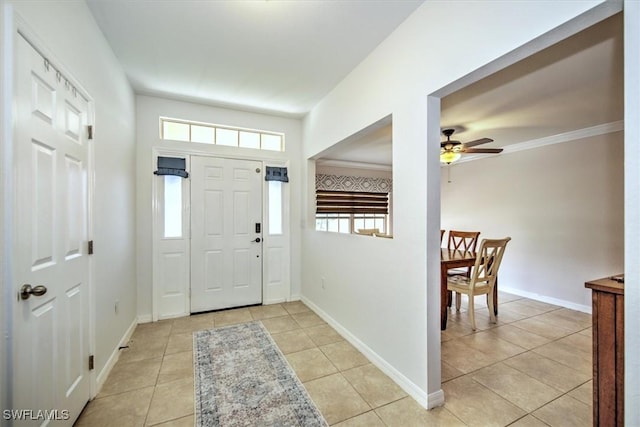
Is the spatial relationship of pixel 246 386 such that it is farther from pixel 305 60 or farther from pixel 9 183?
pixel 305 60

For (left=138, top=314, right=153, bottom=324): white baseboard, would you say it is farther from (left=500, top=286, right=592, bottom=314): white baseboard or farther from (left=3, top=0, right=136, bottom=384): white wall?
(left=500, top=286, right=592, bottom=314): white baseboard

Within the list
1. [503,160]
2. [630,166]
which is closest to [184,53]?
[630,166]

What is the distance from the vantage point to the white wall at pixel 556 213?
3.48 metres

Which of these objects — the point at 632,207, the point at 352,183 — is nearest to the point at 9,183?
the point at 632,207

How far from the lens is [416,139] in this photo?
74.3 inches

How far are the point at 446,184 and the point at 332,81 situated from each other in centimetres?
382

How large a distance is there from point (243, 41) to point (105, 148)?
1426 mm

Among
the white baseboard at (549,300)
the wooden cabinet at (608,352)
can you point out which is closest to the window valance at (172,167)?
the wooden cabinet at (608,352)

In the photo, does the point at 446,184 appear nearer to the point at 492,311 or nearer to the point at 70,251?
the point at 492,311

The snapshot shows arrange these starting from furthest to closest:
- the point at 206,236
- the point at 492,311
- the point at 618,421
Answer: the point at 206,236 < the point at 492,311 < the point at 618,421

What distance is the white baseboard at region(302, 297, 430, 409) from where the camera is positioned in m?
1.82

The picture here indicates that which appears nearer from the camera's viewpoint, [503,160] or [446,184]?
[503,160]

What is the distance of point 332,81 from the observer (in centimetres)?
291

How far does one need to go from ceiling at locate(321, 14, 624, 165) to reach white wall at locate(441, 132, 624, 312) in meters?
0.40
